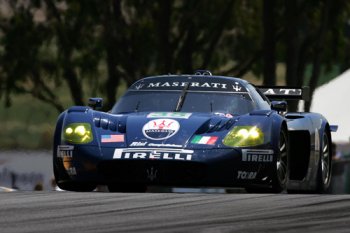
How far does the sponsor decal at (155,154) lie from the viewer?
10.2 m

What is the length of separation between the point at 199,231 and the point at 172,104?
510cm

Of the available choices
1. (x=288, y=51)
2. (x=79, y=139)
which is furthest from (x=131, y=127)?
(x=288, y=51)

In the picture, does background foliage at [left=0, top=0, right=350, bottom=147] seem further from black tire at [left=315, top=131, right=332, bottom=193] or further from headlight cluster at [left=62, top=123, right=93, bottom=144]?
headlight cluster at [left=62, top=123, right=93, bottom=144]

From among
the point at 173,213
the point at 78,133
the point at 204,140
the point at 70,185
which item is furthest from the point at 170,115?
the point at 173,213

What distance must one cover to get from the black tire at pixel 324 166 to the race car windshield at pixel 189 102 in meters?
1.51

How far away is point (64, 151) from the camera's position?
10.6 metres

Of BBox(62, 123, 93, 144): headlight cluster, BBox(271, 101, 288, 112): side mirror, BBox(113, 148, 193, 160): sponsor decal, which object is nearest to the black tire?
BBox(271, 101, 288, 112): side mirror

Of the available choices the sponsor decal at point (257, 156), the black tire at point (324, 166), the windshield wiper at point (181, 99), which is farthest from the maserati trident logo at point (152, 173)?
the black tire at point (324, 166)

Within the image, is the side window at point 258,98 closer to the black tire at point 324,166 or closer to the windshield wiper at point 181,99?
the windshield wiper at point 181,99

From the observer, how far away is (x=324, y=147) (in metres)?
→ 13.2

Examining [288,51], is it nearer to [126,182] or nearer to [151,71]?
[151,71]

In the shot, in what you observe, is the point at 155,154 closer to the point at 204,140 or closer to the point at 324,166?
the point at 204,140

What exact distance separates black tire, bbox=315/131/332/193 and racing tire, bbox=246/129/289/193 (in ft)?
5.33

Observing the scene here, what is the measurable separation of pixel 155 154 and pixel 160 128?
0.30 metres
